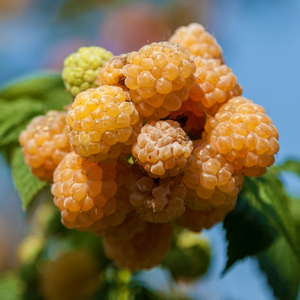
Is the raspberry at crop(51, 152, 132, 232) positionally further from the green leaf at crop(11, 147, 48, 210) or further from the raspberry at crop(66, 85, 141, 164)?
the green leaf at crop(11, 147, 48, 210)

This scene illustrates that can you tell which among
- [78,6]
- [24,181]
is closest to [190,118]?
[24,181]

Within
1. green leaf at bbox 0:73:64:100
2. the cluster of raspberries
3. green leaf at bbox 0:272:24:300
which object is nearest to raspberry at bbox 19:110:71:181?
the cluster of raspberries

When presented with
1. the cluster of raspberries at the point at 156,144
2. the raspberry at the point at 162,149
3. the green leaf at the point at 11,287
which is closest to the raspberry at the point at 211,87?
the cluster of raspberries at the point at 156,144

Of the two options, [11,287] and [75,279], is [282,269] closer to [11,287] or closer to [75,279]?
[75,279]

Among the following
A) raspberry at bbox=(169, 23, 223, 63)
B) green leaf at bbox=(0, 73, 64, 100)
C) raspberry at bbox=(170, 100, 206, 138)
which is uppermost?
green leaf at bbox=(0, 73, 64, 100)

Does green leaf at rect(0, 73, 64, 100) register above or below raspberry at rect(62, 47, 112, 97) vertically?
above

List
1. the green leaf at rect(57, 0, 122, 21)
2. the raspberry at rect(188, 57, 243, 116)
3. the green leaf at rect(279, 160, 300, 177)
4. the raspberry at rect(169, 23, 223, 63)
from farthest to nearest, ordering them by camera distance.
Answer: the green leaf at rect(57, 0, 122, 21)
the green leaf at rect(279, 160, 300, 177)
the raspberry at rect(169, 23, 223, 63)
the raspberry at rect(188, 57, 243, 116)

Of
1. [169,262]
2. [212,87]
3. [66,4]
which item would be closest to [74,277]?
[169,262]
